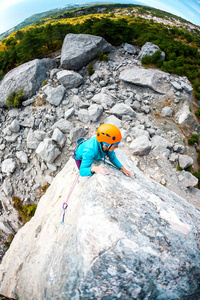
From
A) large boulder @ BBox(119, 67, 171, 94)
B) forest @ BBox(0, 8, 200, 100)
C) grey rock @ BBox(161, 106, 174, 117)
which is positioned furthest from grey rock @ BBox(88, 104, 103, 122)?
forest @ BBox(0, 8, 200, 100)

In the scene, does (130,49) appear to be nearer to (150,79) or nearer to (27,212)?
(150,79)

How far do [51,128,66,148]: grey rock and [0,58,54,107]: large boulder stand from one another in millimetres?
5757

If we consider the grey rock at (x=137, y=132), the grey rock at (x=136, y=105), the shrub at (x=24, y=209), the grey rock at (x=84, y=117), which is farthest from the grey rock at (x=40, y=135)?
the grey rock at (x=136, y=105)

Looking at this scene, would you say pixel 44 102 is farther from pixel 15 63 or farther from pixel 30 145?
pixel 15 63

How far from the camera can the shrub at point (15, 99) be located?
12430 millimetres

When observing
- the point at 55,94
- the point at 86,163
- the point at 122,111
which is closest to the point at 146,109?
the point at 122,111

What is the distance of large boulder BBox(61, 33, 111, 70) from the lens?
556 inches

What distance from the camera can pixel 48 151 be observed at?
1018 centimetres

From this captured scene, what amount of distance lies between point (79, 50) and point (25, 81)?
6.53 meters

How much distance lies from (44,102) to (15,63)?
7.62 m

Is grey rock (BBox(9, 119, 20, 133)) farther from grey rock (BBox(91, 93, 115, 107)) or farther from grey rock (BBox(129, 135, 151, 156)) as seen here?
grey rock (BBox(129, 135, 151, 156))

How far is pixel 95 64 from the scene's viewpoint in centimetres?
1520

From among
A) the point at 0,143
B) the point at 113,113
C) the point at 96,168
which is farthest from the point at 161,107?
the point at 0,143

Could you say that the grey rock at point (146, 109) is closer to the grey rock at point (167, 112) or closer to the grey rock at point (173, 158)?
the grey rock at point (167, 112)
